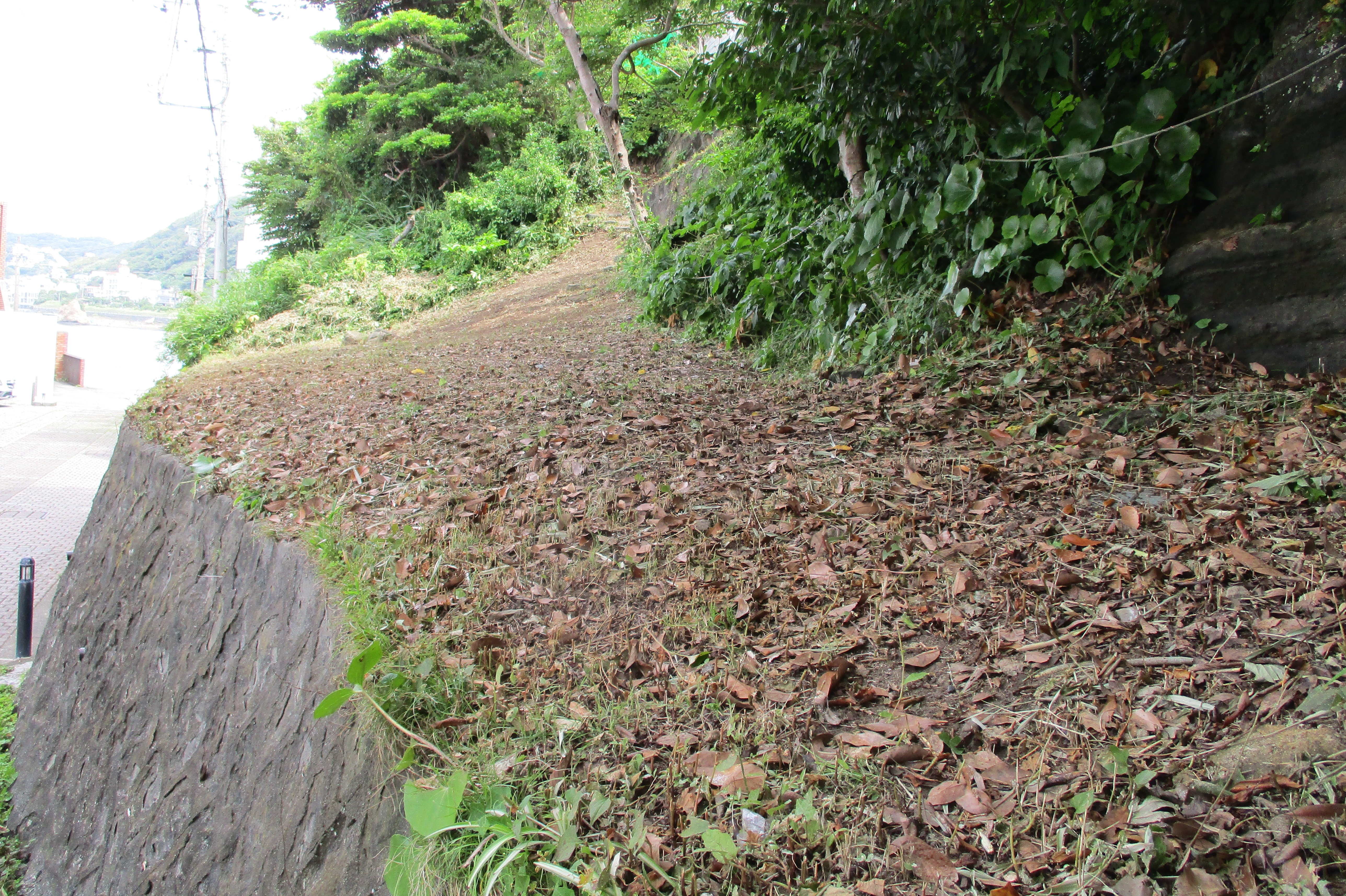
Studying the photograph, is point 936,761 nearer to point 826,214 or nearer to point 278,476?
point 278,476

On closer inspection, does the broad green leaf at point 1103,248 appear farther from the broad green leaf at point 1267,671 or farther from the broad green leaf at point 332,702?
the broad green leaf at point 332,702

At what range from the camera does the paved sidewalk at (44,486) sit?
1049cm

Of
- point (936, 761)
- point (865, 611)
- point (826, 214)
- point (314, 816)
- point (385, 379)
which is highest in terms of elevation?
point (826, 214)

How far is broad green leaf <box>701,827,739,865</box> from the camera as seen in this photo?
1410mm

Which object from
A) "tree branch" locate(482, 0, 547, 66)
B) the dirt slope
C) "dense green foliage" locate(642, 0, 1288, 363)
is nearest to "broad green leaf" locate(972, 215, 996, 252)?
"dense green foliage" locate(642, 0, 1288, 363)

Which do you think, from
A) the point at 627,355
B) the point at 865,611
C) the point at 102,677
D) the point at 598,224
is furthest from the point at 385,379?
the point at 598,224

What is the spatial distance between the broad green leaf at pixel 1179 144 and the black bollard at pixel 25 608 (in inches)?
425

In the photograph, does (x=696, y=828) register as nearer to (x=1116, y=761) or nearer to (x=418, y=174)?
(x=1116, y=761)

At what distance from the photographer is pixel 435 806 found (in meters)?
1.60

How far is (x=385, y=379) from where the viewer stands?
261 inches

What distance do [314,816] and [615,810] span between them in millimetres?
1087

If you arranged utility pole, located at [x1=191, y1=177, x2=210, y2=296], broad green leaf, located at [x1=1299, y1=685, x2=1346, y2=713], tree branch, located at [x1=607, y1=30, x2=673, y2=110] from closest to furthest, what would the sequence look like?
broad green leaf, located at [x1=1299, y1=685, x2=1346, y2=713]
tree branch, located at [x1=607, y1=30, x2=673, y2=110]
utility pole, located at [x1=191, y1=177, x2=210, y2=296]

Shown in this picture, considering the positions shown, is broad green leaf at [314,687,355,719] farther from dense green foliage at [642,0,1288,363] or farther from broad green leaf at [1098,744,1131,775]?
dense green foliage at [642,0,1288,363]

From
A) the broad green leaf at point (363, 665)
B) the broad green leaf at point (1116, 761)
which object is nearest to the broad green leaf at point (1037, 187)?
the broad green leaf at point (1116, 761)
